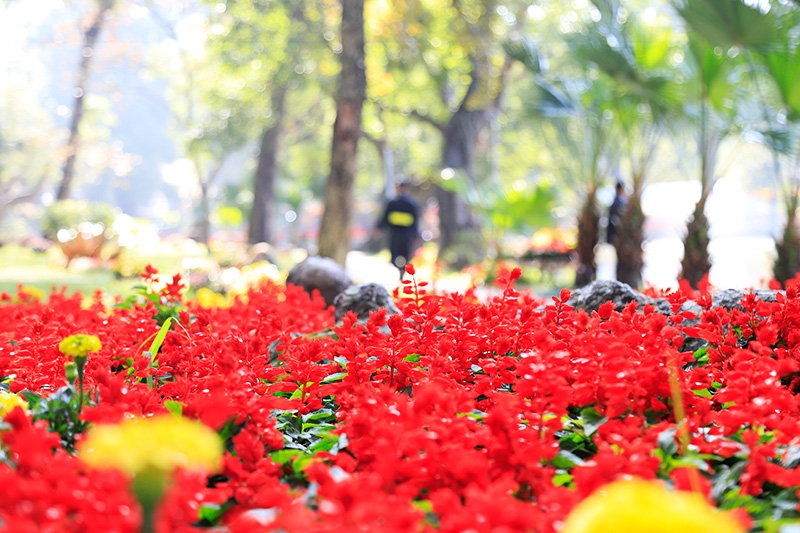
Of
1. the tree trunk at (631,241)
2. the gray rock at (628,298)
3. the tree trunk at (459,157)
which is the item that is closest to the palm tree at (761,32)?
the tree trunk at (631,241)

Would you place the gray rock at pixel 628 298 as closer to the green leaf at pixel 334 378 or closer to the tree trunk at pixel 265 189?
the green leaf at pixel 334 378

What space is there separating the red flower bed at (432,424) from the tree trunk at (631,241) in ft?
22.7

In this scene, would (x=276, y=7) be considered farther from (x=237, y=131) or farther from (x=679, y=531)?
(x=679, y=531)

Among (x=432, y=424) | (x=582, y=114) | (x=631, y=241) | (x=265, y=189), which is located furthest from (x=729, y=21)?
(x=265, y=189)

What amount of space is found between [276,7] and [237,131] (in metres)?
4.57

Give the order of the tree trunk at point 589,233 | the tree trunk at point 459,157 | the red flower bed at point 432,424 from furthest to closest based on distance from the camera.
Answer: the tree trunk at point 459,157, the tree trunk at point 589,233, the red flower bed at point 432,424

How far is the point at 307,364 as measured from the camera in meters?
2.20

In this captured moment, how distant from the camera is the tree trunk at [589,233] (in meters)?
10.5

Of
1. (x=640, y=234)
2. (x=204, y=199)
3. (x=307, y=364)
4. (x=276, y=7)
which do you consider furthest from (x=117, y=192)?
(x=307, y=364)

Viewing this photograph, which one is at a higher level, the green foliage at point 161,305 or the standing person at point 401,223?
the standing person at point 401,223

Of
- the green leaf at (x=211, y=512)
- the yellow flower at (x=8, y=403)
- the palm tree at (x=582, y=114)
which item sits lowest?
the green leaf at (x=211, y=512)

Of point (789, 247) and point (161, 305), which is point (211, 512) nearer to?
point (161, 305)

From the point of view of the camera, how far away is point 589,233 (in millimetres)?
10539

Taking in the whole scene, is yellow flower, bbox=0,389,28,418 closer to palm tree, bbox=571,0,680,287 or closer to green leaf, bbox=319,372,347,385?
green leaf, bbox=319,372,347,385
